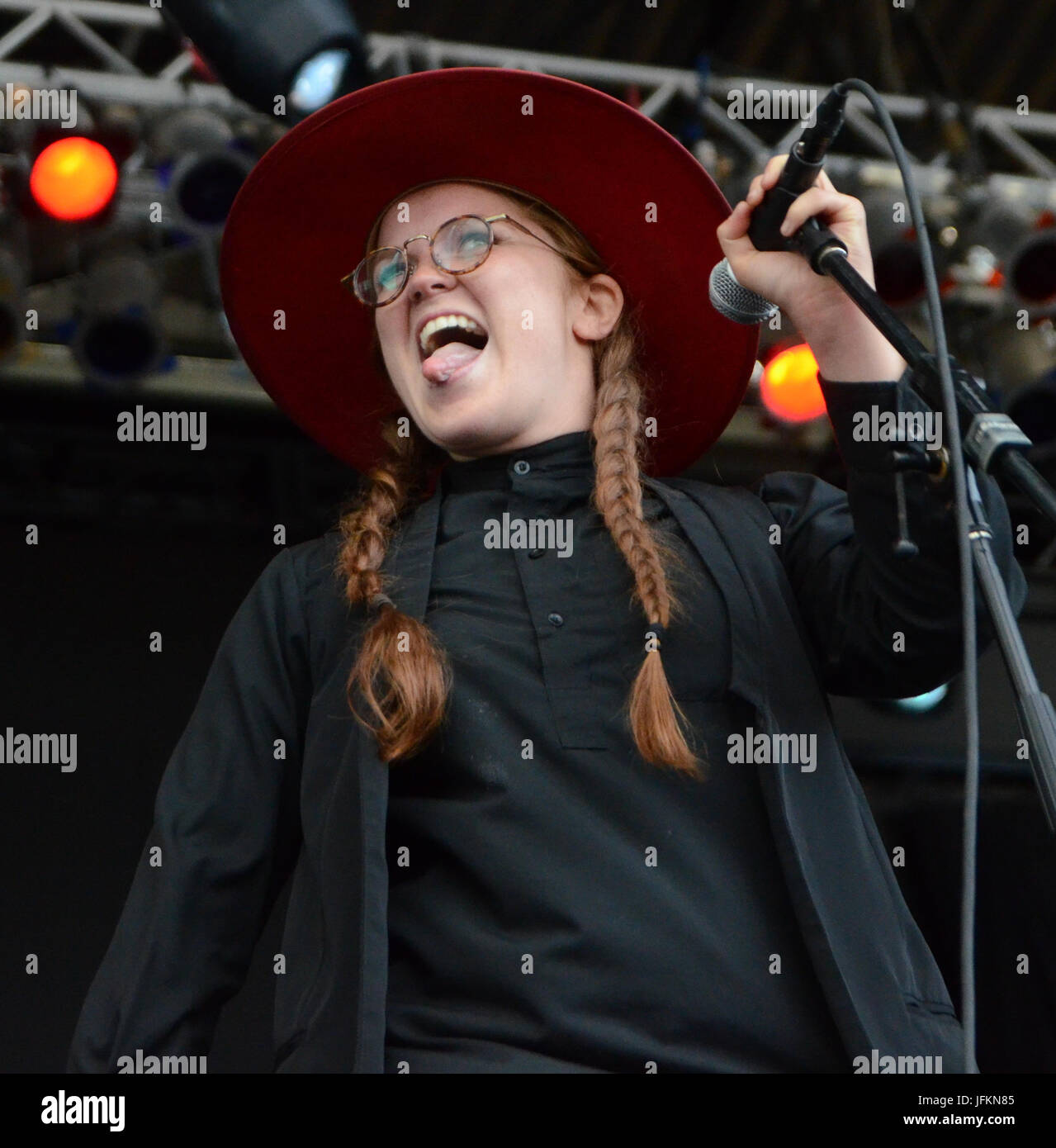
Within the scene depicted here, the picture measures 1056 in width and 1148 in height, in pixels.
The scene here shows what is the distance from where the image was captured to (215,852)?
1516 mm

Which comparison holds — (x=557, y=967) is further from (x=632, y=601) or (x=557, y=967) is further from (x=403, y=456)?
(x=403, y=456)

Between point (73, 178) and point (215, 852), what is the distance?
198 cm

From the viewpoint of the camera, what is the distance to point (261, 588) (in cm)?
167

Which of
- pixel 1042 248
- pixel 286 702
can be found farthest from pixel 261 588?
pixel 1042 248

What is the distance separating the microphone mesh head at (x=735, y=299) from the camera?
1392 mm

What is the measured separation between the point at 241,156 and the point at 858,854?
7.07 ft

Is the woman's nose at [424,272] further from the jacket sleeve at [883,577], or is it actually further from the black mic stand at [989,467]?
the black mic stand at [989,467]

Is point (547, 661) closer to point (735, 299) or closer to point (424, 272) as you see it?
point (735, 299)

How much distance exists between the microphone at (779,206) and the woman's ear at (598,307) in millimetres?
341

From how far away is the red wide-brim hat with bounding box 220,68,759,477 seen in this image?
177 centimetres

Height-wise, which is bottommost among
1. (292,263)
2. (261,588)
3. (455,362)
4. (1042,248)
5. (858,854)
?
(858,854)

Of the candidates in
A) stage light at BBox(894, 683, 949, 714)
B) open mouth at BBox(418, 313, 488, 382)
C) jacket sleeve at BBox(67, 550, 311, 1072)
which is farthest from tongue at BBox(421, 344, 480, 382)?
stage light at BBox(894, 683, 949, 714)

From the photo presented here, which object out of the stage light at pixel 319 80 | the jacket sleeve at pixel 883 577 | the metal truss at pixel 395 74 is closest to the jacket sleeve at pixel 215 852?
the jacket sleeve at pixel 883 577

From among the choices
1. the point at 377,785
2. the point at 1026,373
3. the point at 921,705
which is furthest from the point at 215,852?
the point at 921,705
